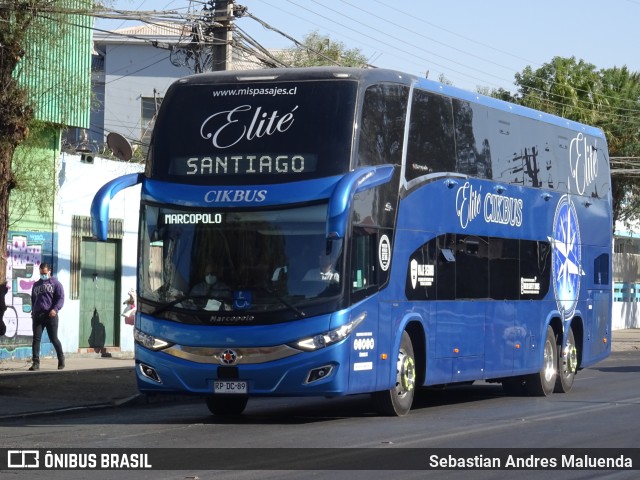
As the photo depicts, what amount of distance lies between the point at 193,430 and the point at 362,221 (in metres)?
3.11

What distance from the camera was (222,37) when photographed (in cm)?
2389

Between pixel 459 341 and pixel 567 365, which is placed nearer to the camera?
pixel 459 341

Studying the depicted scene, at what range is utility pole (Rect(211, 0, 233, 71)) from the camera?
23.7 m

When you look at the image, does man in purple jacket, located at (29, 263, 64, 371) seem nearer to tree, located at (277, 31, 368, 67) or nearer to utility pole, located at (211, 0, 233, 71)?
utility pole, located at (211, 0, 233, 71)

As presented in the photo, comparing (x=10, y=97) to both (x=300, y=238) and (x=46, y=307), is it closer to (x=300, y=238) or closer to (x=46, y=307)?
(x=46, y=307)

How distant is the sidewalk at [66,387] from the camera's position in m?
16.8

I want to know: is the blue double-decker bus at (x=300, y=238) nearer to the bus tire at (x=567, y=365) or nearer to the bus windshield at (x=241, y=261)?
the bus windshield at (x=241, y=261)

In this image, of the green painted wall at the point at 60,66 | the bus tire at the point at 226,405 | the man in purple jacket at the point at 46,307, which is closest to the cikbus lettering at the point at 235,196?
the bus tire at the point at 226,405

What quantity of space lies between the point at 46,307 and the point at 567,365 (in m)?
8.96

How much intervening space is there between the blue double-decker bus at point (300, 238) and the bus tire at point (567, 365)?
4084mm

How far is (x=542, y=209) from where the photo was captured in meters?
20.2

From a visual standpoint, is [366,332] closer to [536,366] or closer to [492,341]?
[492,341]

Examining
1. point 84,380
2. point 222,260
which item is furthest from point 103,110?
point 222,260

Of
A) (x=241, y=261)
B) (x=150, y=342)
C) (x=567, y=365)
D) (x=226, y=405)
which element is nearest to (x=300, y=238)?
(x=241, y=261)
